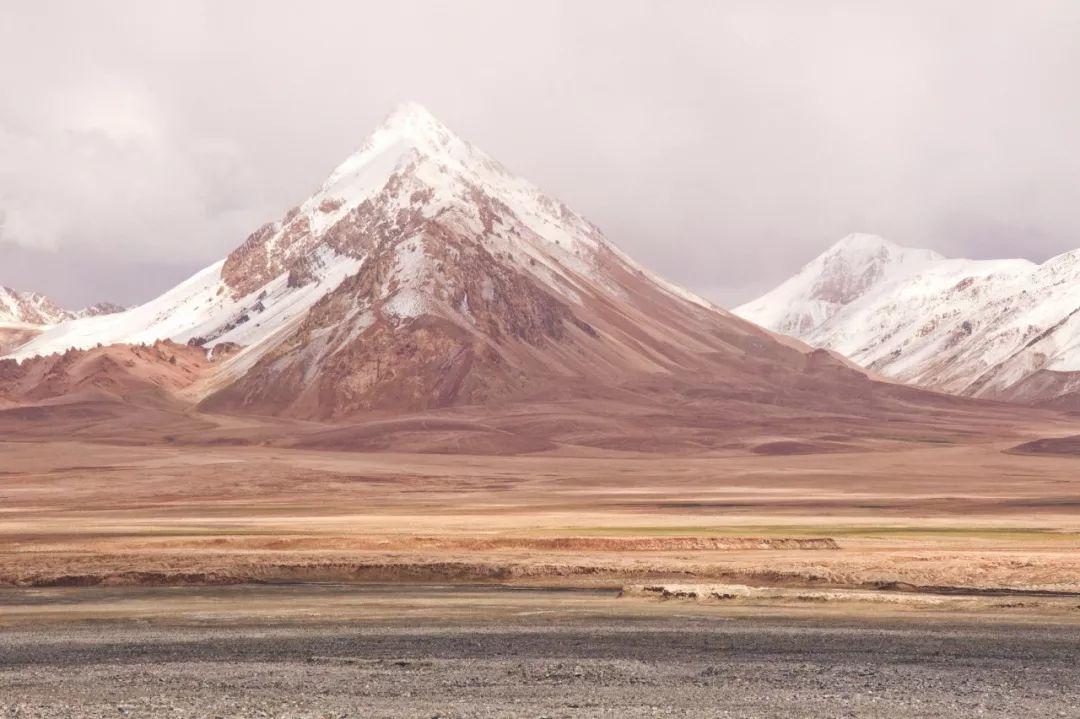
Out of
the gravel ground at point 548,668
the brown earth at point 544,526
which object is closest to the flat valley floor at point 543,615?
the gravel ground at point 548,668

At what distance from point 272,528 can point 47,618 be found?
39.1 m

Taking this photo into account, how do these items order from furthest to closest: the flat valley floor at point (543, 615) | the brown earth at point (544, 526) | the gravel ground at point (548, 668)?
the brown earth at point (544, 526) → the flat valley floor at point (543, 615) → the gravel ground at point (548, 668)

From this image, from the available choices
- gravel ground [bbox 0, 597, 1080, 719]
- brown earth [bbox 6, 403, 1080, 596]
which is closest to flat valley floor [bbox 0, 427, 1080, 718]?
gravel ground [bbox 0, 597, 1080, 719]

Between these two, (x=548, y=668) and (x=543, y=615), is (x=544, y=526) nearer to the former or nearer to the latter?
(x=543, y=615)

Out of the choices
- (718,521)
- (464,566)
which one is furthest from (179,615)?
(718,521)


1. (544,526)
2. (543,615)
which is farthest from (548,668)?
(544,526)

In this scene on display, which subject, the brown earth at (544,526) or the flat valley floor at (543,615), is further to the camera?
the brown earth at (544,526)

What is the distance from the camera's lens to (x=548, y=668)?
33.8m

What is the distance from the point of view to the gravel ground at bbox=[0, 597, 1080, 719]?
29172 mm

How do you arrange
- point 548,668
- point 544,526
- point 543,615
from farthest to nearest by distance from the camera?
point 544,526, point 543,615, point 548,668

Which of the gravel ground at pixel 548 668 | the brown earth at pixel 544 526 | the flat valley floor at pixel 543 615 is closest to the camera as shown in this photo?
the gravel ground at pixel 548 668

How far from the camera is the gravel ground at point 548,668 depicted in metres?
29.2

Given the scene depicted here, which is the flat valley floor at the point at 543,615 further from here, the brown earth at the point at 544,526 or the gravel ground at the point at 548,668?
the brown earth at the point at 544,526

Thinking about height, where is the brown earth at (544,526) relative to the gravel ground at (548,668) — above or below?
above
